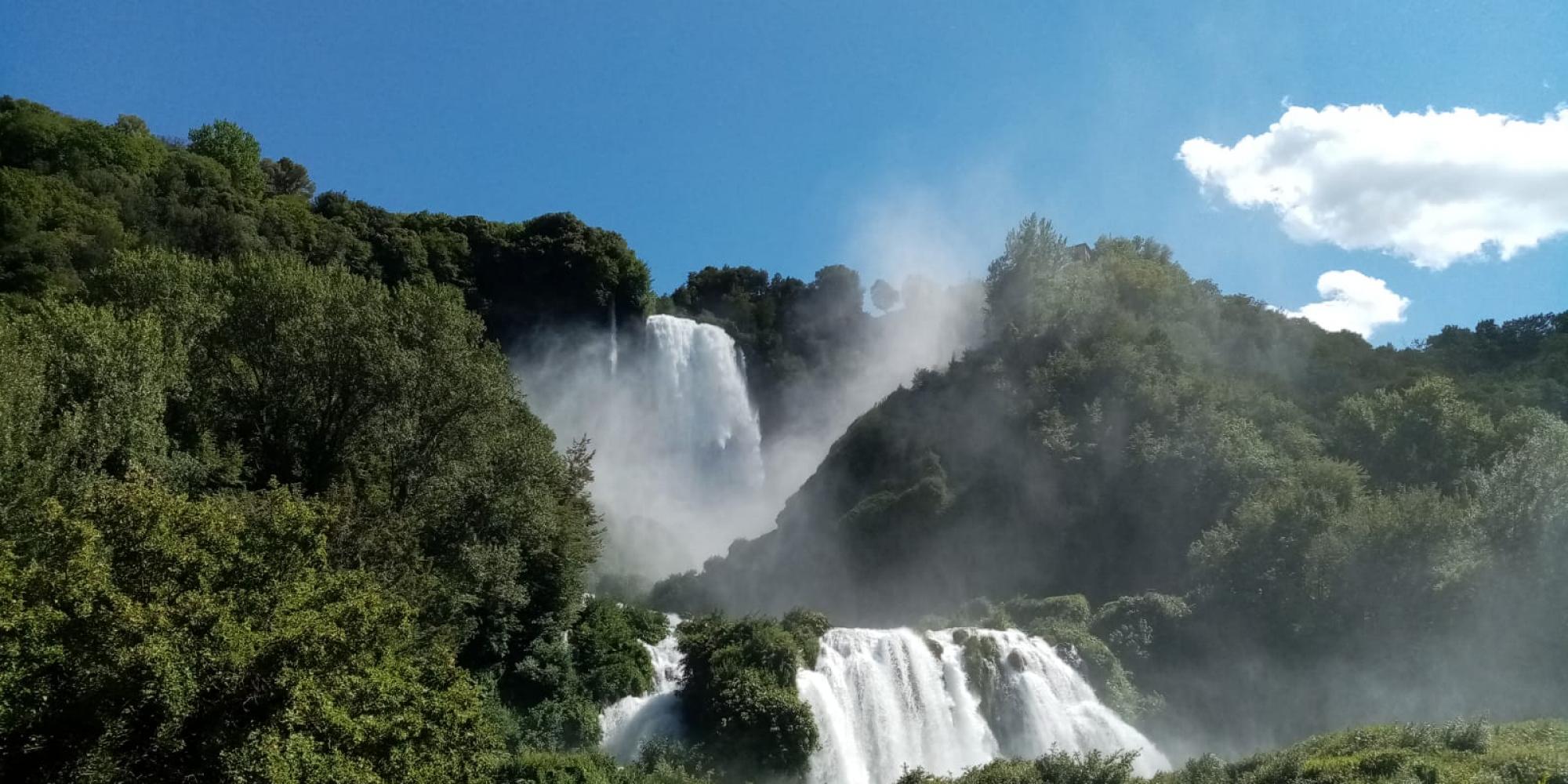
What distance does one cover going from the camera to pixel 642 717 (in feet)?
98.3

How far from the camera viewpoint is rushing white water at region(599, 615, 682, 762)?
28906 mm

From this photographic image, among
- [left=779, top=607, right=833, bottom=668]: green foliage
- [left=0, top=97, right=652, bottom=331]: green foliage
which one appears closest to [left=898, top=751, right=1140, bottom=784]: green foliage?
[left=779, top=607, right=833, bottom=668]: green foliage

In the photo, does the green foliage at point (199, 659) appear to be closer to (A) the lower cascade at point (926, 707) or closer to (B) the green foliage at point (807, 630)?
(A) the lower cascade at point (926, 707)

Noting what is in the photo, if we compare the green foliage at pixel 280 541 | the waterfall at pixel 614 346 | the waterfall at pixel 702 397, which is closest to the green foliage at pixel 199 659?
the green foliage at pixel 280 541

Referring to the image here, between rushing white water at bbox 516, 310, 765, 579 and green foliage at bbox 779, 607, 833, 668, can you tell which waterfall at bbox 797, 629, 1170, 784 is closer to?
green foliage at bbox 779, 607, 833, 668

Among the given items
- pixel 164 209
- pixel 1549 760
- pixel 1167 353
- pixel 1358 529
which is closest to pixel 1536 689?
pixel 1358 529

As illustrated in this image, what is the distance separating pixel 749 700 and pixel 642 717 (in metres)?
4.04

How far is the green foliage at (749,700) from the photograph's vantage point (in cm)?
2775

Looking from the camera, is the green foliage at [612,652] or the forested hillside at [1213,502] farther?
the forested hillside at [1213,502]

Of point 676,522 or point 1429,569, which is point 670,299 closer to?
point 676,522

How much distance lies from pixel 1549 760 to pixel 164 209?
54.0 meters

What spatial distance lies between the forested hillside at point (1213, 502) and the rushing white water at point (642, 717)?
15310mm

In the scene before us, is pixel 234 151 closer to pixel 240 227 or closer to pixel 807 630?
pixel 240 227

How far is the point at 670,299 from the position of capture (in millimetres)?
81312
